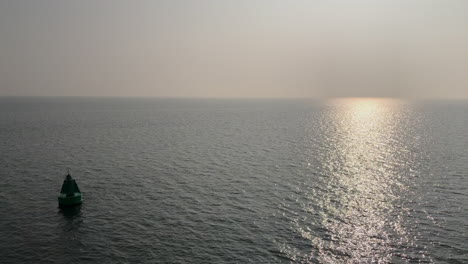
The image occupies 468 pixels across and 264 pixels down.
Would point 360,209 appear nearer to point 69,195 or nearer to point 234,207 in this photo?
point 234,207

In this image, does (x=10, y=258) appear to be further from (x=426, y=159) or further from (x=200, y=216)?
(x=426, y=159)

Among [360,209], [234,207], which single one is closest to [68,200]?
[234,207]

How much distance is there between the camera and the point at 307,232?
151ft

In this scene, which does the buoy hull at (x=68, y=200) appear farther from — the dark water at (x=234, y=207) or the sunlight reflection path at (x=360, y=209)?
the sunlight reflection path at (x=360, y=209)

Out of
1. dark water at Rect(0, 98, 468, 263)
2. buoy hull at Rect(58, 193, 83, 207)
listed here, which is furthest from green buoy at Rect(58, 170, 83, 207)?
dark water at Rect(0, 98, 468, 263)

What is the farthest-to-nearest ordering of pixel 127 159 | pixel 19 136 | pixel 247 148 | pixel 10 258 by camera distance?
pixel 19 136
pixel 247 148
pixel 127 159
pixel 10 258

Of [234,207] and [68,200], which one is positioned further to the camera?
[234,207]

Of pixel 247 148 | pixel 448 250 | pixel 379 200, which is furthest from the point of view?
pixel 247 148

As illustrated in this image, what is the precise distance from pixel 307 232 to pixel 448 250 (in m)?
17.3

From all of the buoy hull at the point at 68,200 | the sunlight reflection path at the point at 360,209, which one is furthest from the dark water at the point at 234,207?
the buoy hull at the point at 68,200

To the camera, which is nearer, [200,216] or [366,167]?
[200,216]

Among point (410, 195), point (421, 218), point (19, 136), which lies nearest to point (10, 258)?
point (421, 218)

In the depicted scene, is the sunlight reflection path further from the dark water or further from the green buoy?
the green buoy

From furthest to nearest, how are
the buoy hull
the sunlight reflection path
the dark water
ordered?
the buoy hull
the sunlight reflection path
the dark water
